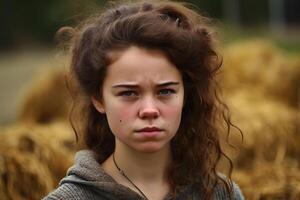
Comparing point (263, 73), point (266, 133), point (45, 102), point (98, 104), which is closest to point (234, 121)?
point (266, 133)

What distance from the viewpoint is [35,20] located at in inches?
828

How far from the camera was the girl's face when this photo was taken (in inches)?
90.4

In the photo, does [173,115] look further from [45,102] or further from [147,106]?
[45,102]

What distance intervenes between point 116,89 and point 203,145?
18.1 inches

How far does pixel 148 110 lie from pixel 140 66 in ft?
0.44

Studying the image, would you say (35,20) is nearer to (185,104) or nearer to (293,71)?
(293,71)

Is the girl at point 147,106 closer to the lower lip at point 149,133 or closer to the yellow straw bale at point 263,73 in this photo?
the lower lip at point 149,133

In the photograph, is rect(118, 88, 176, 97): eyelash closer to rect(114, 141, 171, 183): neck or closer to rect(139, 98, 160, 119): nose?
rect(139, 98, 160, 119): nose

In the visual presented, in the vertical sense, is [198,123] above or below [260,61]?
above

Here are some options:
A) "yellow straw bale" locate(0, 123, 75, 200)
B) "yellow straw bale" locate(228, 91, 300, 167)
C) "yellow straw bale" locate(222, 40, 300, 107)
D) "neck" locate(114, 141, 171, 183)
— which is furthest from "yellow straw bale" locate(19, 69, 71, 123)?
"neck" locate(114, 141, 171, 183)

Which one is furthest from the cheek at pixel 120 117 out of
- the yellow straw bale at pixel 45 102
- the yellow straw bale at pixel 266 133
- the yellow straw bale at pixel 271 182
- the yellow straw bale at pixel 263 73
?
the yellow straw bale at pixel 45 102

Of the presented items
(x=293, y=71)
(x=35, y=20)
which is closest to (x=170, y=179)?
(x=293, y=71)

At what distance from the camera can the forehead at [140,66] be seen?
2.31 metres

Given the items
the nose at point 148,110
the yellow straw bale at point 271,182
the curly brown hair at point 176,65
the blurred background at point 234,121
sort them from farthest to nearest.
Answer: the blurred background at point 234,121
the yellow straw bale at point 271,182
the curly brown hair at point 176,65
the nose at point 148,110
